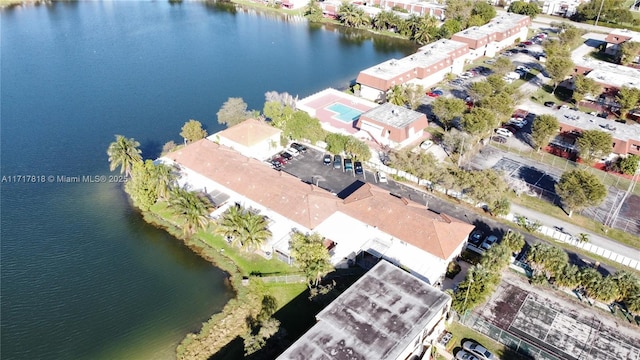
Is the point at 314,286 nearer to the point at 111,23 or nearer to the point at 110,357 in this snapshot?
the point at 110,357

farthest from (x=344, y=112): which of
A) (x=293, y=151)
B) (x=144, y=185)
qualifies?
(x=144, y=185)

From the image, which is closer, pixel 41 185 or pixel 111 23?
pixel 41 185

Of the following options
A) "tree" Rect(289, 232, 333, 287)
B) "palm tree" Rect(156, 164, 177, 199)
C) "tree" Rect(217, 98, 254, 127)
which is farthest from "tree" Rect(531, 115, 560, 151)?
"palm tree" Rect(156, 164, 177, 199)

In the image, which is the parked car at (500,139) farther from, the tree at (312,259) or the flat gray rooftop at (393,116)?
the tree at (312,259)

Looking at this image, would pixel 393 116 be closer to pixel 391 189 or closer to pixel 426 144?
pixel 426 144

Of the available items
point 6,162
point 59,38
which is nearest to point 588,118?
point 6,162

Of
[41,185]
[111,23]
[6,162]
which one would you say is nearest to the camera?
[41,185]

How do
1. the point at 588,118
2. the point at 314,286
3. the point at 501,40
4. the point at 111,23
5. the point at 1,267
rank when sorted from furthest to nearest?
the point at 111,23, the point at 501,40, the point at 588,118, the point at 1,267, the point at 314,286
